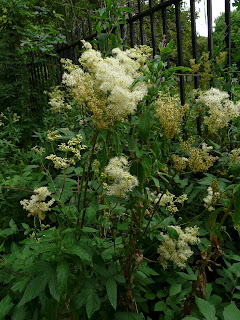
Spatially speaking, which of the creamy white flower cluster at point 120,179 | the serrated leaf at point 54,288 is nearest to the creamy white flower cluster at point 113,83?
the creamy white flower cluster at point 120,179

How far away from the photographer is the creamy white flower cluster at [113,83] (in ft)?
3.61

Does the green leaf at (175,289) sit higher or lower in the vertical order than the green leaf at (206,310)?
lower

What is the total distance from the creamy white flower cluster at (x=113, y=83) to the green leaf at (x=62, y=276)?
65 cm

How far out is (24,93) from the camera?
567cm

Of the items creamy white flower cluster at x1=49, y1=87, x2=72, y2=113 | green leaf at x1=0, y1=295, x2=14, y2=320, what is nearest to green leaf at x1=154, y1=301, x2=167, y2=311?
green leaf at x1=0, y1=295, x2=14, y2=320

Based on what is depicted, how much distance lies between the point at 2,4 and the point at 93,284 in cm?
578

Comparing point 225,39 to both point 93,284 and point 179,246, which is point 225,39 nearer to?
point 179,246

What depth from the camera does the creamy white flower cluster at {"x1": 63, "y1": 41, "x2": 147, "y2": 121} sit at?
1101mm

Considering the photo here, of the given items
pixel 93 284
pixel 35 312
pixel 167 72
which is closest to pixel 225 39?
pixel 167 72

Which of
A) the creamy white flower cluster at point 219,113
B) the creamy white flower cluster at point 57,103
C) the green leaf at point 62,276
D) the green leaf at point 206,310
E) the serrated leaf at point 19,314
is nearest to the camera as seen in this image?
the green leaf at point 62,276

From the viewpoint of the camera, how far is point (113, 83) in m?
1.11

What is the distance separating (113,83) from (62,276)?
799 millimetres

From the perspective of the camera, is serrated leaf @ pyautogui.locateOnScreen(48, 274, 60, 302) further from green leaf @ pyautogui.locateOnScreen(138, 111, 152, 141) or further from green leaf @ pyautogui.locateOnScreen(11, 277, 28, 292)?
green leaf @ pyautogui.locateOnScreen(138, 111, 152, 141)

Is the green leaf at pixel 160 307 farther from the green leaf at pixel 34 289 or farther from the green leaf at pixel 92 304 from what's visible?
the green leaf at pixel 34 289
